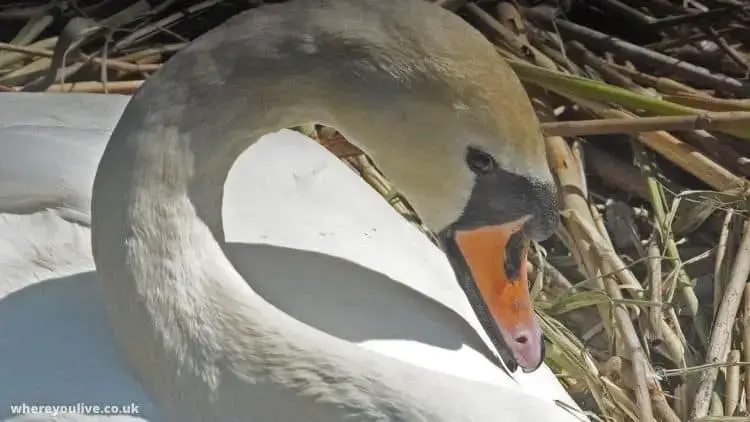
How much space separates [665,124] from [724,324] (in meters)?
0.27

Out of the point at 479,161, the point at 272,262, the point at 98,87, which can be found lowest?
the point at 98,87

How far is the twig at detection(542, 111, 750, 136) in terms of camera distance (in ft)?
4.53

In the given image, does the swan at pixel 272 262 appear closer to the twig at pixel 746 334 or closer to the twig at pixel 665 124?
the twig at pixel 746 334

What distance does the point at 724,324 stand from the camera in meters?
1.27

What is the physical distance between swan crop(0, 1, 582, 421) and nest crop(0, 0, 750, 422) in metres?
0.31

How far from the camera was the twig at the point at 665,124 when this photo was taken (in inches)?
54.3

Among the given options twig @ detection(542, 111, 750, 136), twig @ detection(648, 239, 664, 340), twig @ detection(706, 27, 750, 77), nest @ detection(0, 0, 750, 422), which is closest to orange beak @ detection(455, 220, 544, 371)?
nest @ detection(0, 0, 750, 422)

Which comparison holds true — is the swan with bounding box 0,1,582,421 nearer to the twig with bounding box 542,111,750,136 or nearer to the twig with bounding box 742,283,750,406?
the twig with bounding box 742,283,750,406

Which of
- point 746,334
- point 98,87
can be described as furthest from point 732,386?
point 98,87

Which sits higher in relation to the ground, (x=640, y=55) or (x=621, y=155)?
(x=640, y=55)

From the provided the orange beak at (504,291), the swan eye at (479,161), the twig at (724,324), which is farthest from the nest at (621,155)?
the swan eye at (479,161)

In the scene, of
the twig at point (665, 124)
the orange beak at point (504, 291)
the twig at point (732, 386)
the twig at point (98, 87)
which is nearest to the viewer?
the orange beak at point (504, 291)

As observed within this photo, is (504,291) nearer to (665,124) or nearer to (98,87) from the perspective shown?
(665,124)

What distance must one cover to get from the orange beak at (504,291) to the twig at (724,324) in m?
0.33
